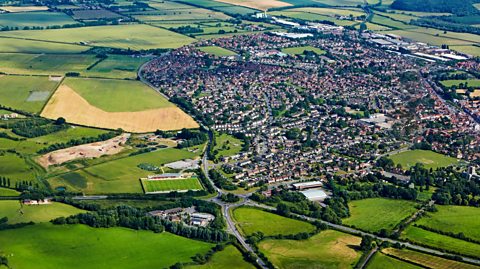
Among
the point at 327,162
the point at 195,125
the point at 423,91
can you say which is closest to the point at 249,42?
the point at 423,91

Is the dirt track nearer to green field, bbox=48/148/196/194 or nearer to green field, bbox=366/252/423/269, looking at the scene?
green field, bbox=48/148/196/194

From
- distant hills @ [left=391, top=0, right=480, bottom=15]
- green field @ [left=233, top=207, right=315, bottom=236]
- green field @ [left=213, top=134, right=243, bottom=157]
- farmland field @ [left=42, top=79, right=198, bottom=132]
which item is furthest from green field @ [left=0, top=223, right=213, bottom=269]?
distant hills @ [left=391, top=0, right=480, bottom=15]

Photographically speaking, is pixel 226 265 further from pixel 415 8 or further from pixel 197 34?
pixel 415 8

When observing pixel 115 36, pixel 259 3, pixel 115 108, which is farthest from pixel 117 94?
pixel 259 3

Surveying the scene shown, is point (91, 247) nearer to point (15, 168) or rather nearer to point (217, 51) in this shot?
point (15, 168)

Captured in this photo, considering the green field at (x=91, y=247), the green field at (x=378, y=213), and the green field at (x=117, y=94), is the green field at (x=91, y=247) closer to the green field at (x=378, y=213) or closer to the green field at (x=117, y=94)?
the green field at (x=378, y=213)

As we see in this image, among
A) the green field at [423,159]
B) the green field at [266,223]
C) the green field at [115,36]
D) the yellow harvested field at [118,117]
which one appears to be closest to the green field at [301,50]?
the green field at [115,36]
